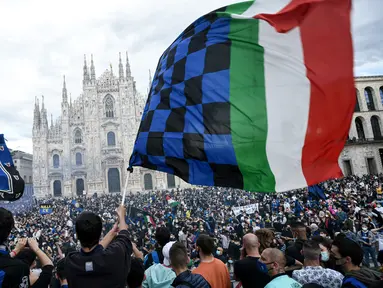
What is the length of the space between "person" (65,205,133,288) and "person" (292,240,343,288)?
1.75 m

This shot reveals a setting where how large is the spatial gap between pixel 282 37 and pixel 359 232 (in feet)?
25.5

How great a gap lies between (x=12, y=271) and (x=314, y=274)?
2.62m

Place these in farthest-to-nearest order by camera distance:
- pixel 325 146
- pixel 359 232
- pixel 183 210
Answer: pixel 183 210 → pixel 359 232 → pixel 325 146

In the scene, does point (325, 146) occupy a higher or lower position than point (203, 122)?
lower

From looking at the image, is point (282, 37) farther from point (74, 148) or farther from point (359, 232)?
point (74, 148)

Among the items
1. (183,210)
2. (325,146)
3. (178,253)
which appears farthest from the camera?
(183,210)

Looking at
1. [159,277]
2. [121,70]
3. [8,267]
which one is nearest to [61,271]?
[8,267]

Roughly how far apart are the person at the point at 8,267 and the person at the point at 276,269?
77.5 inches

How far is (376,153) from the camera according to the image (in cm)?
2870

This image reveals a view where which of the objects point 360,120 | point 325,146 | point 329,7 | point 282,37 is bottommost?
point 325,146

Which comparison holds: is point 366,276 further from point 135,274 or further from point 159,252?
point 159,252

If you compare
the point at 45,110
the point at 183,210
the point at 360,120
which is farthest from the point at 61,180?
the point at 360,120

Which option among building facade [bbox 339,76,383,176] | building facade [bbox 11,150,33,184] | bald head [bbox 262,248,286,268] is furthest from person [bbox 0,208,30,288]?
building facade [bbox 11,150,33,184]

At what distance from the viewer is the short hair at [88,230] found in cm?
213
